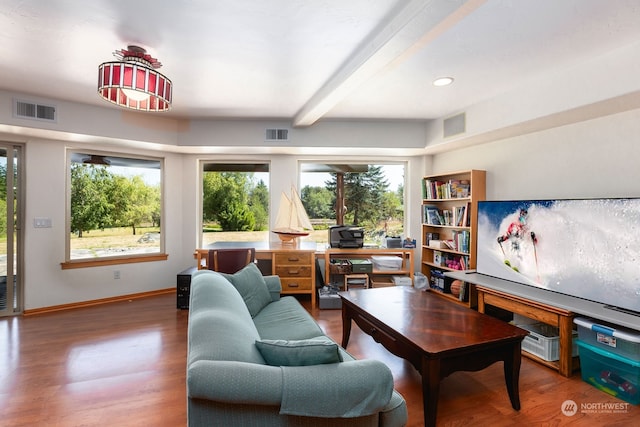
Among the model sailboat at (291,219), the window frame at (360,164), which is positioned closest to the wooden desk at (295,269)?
the model sailboat at (291,219)

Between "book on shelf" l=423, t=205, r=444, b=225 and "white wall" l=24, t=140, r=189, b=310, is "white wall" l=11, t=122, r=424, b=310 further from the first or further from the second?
"book on shelf" l=423, t=205, r=444, b=225

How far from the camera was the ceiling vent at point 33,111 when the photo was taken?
288cm

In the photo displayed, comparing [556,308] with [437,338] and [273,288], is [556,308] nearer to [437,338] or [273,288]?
[437,338]

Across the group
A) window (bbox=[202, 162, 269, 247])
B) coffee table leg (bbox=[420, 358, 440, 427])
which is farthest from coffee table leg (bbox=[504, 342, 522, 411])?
window (bbox=[202, 162, 269, 247])

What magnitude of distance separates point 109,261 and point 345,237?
3025mm

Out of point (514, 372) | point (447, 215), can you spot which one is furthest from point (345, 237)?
point (514, 372)

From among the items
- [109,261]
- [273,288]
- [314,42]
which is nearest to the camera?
[314,42]

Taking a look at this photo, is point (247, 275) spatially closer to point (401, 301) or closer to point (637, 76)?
point (401, 301)

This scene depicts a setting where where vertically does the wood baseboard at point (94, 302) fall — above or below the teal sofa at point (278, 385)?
below

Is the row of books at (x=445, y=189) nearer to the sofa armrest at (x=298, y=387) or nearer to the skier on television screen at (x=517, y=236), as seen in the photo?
the skier on television screen at (x=517, y=236)

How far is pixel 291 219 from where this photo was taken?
13.0 ft

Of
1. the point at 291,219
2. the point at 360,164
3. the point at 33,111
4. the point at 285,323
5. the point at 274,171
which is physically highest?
the point at 33,111

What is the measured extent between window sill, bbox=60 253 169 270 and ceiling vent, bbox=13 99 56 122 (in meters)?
1.64

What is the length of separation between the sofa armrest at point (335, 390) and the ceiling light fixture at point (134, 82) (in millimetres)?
1840
